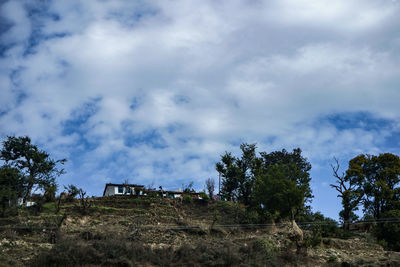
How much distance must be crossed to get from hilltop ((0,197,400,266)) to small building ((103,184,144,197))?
1093 centimetres

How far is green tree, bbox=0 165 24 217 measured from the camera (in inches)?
1841

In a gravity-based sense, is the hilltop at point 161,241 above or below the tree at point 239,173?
below

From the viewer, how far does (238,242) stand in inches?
1575

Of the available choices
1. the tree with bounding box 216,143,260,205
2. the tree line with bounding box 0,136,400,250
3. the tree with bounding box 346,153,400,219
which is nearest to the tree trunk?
the tree line with bounding box 0,136,400,250

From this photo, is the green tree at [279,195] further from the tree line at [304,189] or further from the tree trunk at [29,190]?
the tree trunk at [29,190]

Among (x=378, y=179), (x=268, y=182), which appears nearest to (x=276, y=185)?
(x=268, y=182)

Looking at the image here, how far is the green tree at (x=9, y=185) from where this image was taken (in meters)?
46.8

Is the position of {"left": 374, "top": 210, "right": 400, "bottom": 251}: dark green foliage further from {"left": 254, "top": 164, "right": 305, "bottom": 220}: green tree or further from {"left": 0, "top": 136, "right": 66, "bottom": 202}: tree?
{"left": 0, "top": 136, "right": 66, "bottom": 202}: tree

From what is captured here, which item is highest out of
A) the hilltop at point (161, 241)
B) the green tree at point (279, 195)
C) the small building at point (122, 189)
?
the small building at point (122, 189)

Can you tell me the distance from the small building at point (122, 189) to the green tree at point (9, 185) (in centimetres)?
1466

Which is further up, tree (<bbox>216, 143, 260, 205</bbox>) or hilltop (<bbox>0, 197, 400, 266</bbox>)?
tree (<bbox>216, 143, 260, 205</bbox>)

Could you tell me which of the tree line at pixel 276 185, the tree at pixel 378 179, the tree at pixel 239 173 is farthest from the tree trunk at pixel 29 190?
the tree at pixel 378 179

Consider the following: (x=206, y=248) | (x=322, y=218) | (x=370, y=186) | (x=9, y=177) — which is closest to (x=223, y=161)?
(x=322, y=218)

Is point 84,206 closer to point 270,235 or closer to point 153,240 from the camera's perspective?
point 153,240
